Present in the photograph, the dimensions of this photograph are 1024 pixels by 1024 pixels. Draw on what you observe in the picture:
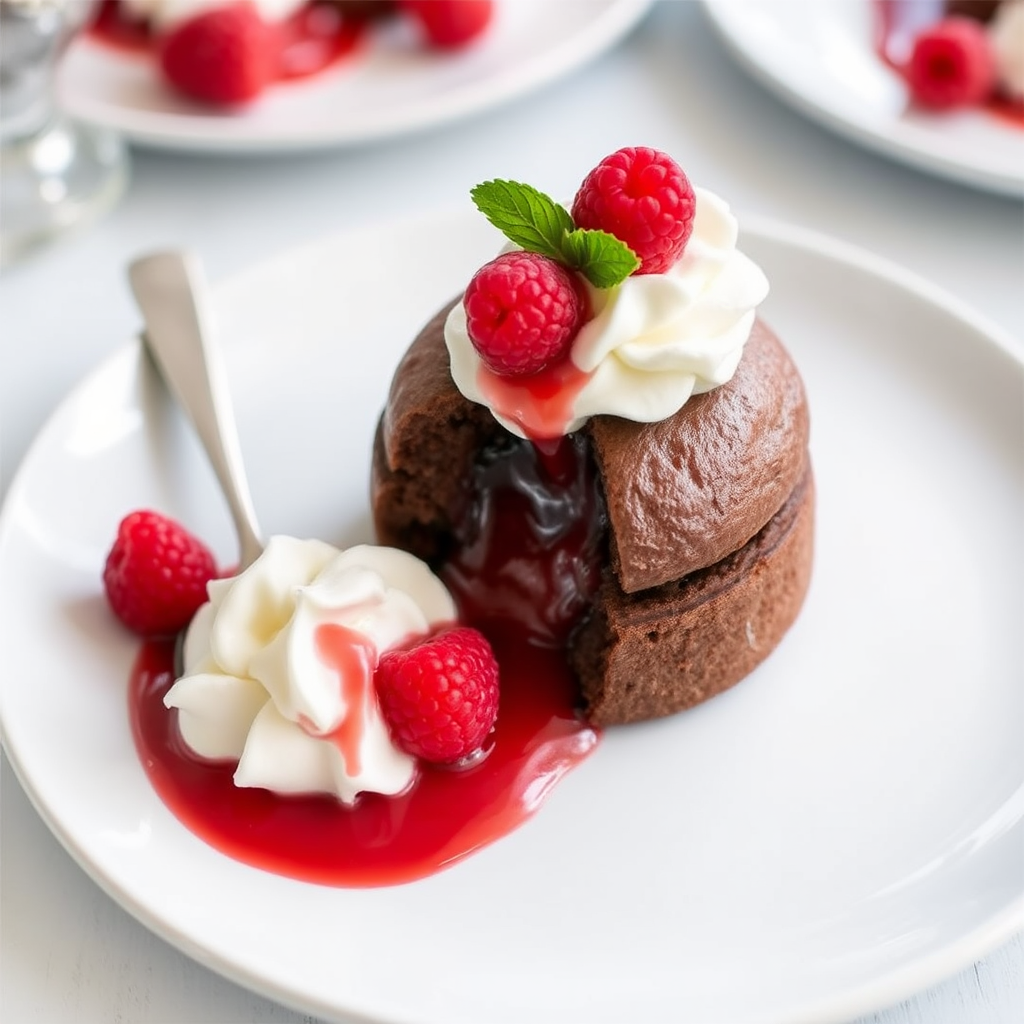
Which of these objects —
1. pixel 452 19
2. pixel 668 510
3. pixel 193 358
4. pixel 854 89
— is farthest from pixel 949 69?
pixel 193 358

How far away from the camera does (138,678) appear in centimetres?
197

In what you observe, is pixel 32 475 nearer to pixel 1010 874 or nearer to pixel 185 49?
pixel 185 49

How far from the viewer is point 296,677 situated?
1754mm

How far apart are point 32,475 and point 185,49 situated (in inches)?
51.2

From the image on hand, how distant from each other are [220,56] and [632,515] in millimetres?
1762

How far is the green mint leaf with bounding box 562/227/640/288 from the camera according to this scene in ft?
5.53

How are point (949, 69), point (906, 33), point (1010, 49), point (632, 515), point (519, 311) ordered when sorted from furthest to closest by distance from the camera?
point (906, 33)
point (1010, 49)
point (949, 69)
point (632, 515)
point (519, 311)

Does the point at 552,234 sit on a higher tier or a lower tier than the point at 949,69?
higher

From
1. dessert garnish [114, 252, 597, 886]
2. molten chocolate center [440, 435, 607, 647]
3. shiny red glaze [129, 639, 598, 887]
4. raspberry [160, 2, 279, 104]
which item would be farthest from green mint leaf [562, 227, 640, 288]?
raspberry [160, 2, 279, 104]

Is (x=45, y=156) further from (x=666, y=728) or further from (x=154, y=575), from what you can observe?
(x=666, y=728)

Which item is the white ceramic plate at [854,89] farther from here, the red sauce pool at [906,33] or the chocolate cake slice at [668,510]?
the chocolate cake slice at [668,510]

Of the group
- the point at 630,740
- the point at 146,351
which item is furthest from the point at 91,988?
the point at 146,351

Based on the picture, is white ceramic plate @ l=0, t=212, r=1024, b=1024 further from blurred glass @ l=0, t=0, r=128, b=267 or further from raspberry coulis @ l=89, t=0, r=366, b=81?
raspberry coulis @ l=89, t=0, r=366, b=81

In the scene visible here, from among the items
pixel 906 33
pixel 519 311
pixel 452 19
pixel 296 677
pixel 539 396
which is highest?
pixel 519 311
